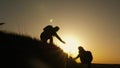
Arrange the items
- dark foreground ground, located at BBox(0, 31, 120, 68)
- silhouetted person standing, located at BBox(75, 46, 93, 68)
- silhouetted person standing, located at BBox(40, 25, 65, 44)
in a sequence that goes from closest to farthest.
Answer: dark foreground ground, located at BBox(0, 31, 120, 68) < silhouetted person standing, located at BBox(40, 25, 65, 44) < silhouetted person standing, located at BBox(75, 46, 93, 68)

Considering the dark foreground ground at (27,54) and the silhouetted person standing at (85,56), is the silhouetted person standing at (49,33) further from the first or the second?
the silhouetted person standing at (85,56)

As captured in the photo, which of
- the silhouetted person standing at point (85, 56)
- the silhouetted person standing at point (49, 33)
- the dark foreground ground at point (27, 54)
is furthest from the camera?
the silhouetted person standing at point (85, 56)

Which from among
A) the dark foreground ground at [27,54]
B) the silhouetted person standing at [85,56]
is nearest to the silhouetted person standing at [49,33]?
the dark foreground ground at [27,54]

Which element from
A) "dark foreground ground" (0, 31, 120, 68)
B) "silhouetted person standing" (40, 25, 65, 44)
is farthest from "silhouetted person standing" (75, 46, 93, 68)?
"silhouetted person standing" (40, 25, 65, 44)

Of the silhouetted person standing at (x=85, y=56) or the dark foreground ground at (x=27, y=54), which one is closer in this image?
the dark foreground ground at (x=27, y=54)

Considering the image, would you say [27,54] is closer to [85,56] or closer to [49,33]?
[49,33]

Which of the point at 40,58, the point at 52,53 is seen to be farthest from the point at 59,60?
the point at 40,58

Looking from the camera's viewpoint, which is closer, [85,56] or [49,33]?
[49,33]

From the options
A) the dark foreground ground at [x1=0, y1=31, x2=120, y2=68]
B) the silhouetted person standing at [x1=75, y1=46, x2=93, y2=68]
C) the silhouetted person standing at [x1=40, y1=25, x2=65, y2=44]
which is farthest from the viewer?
the silhouetted person standing at [x1=75, y1=46, x2=93, y2=68]

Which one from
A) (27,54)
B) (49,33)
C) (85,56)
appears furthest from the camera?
(85,56)

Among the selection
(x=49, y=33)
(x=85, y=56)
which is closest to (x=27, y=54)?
(x=49, y=33)

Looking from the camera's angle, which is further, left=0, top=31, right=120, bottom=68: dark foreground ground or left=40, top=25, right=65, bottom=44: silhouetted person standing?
left=40, top=25, right=65, bottom=44: silhouetted person standing

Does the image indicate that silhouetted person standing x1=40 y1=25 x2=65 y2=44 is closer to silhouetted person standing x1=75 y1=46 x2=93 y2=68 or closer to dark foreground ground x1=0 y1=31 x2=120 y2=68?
dark foreground ground x1=0 y1=31 x2=120 y2=68

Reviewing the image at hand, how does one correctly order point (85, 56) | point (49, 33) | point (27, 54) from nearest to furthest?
1. point (27, 54)
2. point (49, 33)
3. point (85, 56)
